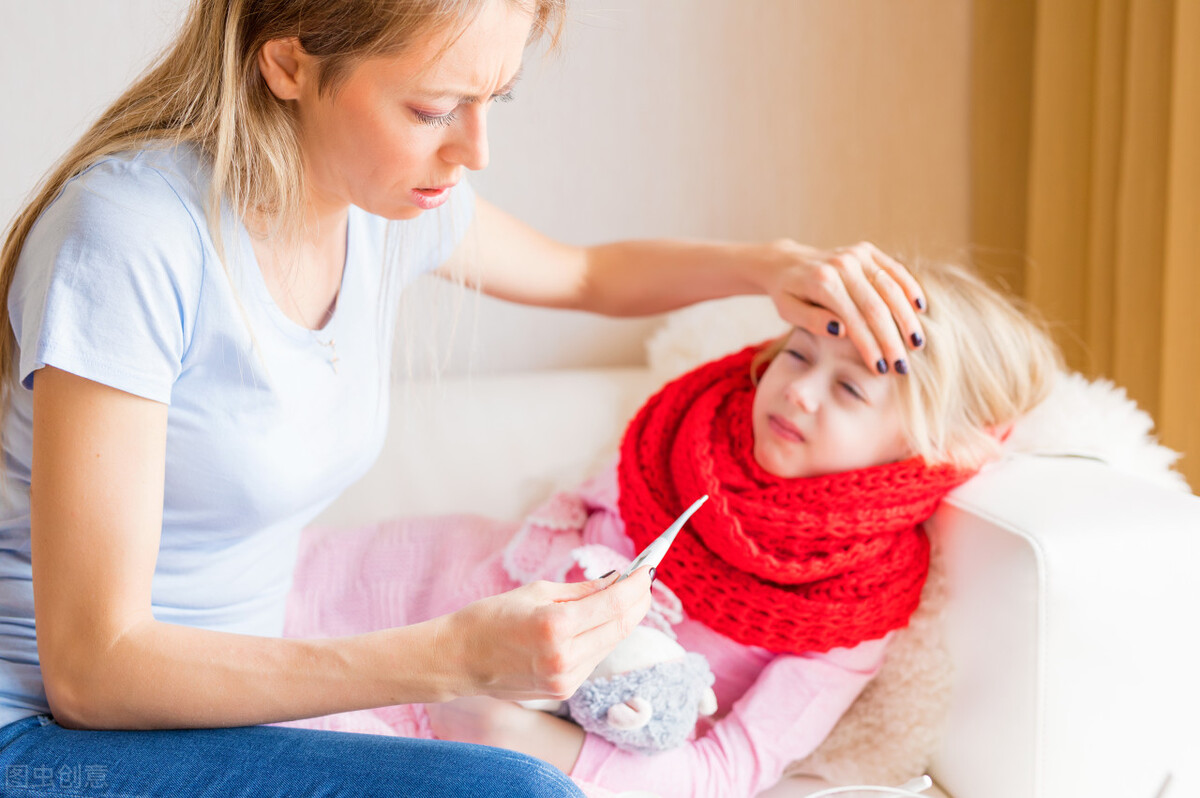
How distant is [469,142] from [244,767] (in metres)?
0.54

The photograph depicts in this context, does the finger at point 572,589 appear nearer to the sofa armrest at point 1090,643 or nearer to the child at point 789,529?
the child at point 789,529

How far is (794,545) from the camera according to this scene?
1.15 metres

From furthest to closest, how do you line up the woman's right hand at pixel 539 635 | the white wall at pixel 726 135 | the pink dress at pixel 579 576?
the white wall at pixel 726 135
the pink dress at pixel 579 576
the woman's right hand at pixel 539 635

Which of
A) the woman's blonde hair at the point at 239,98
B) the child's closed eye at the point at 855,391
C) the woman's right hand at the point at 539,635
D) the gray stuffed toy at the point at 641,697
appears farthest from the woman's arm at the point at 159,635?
the child's closed eye at the point at 855,391

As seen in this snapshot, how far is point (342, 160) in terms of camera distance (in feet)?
2.84

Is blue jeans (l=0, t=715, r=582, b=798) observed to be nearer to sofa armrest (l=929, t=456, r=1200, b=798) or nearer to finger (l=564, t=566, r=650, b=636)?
finger (l=564, t=566, r=650, b=636)

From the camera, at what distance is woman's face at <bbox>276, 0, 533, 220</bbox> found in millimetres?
794

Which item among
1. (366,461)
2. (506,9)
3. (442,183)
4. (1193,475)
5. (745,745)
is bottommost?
(745,745)

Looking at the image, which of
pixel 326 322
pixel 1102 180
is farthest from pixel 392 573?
pixel 1102 180

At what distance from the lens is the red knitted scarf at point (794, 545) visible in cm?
112

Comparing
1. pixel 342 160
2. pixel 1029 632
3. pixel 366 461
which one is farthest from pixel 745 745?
pixel 342 160

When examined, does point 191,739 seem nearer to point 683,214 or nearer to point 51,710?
point 51,710

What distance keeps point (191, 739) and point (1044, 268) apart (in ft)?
5.12

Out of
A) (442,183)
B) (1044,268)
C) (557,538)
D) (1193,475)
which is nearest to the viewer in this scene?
(442,183)
